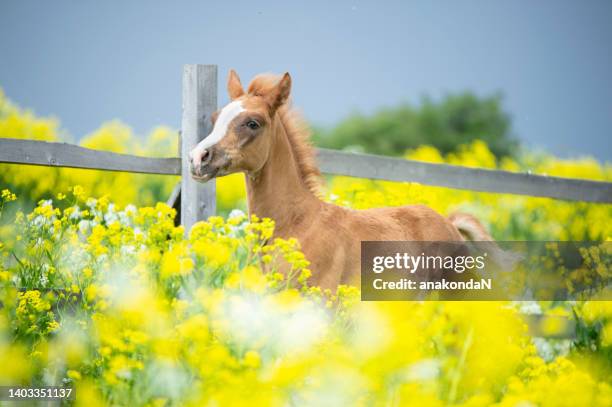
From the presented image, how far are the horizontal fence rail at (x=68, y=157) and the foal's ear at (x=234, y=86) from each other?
75cm

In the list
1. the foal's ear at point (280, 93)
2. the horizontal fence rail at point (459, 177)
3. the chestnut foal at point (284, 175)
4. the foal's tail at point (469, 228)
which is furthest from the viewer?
the horizontal fence rail at point (459, 177)

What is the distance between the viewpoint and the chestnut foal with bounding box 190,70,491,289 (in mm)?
3504

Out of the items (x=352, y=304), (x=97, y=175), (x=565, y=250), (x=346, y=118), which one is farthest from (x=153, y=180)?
(x=346, y=118)

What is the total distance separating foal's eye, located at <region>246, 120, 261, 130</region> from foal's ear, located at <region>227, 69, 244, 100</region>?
36cm

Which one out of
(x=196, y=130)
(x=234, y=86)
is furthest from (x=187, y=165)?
(x=234, y=86)

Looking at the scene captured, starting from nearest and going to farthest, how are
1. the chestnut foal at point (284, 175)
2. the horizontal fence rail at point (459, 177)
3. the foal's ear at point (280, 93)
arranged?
the chestnut foal at point (284, 175) → the foal's ear at point (280, 93) → the horizontal fence rail at point (459, 177)

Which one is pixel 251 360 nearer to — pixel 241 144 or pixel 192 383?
pixel 192 383

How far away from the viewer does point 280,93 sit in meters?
3.72

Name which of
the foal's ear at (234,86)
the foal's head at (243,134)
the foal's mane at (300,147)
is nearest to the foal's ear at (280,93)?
the foal's head at (243,134)

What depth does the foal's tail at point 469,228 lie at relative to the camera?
464 cm

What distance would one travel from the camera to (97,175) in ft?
25.2

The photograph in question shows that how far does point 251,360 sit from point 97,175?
21.1 feet

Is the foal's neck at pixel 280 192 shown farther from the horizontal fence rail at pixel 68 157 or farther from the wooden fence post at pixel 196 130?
the horizontal fence rail at pixel 68 157

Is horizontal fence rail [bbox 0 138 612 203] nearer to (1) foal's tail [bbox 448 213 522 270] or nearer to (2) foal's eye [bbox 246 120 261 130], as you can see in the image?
(1) foal's tail [bbox 448 213 522 270]
